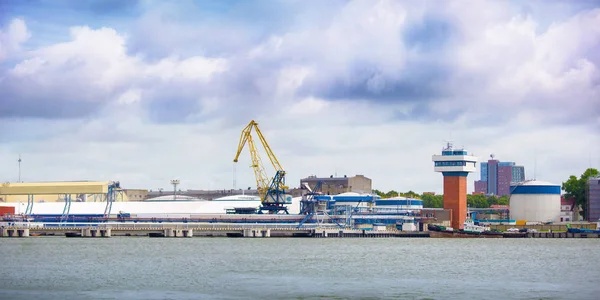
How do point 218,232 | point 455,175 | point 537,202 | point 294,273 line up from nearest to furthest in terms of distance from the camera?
point 294,273
point 218,232
point 455,175
point 537,202

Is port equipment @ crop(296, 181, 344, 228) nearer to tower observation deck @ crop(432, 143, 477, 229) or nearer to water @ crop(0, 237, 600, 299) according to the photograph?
tower observation deck @ crop(432, 143, 477, 229)

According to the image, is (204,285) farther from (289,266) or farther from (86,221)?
(86,221)

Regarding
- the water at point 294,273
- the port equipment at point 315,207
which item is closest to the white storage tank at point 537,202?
the port equipment at point 315,207

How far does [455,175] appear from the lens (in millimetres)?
183750

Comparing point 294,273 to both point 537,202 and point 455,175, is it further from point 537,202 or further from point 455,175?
point 537,202

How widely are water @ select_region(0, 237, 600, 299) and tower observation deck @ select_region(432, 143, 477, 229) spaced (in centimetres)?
5995

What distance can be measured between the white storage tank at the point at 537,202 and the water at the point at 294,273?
7286cm

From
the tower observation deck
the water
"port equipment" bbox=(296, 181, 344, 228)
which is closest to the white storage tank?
the tower observation deck

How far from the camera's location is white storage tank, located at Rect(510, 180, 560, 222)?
195m

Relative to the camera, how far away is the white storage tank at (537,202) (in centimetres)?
19462

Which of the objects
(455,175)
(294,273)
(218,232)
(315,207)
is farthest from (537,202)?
(294,273)

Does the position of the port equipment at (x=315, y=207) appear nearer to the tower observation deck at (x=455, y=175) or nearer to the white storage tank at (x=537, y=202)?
the tower observation deck at (x=455, y=175)

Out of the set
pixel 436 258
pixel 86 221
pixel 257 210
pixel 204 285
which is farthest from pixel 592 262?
pixel 86 221

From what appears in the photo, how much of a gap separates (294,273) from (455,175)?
10477 centimetres
